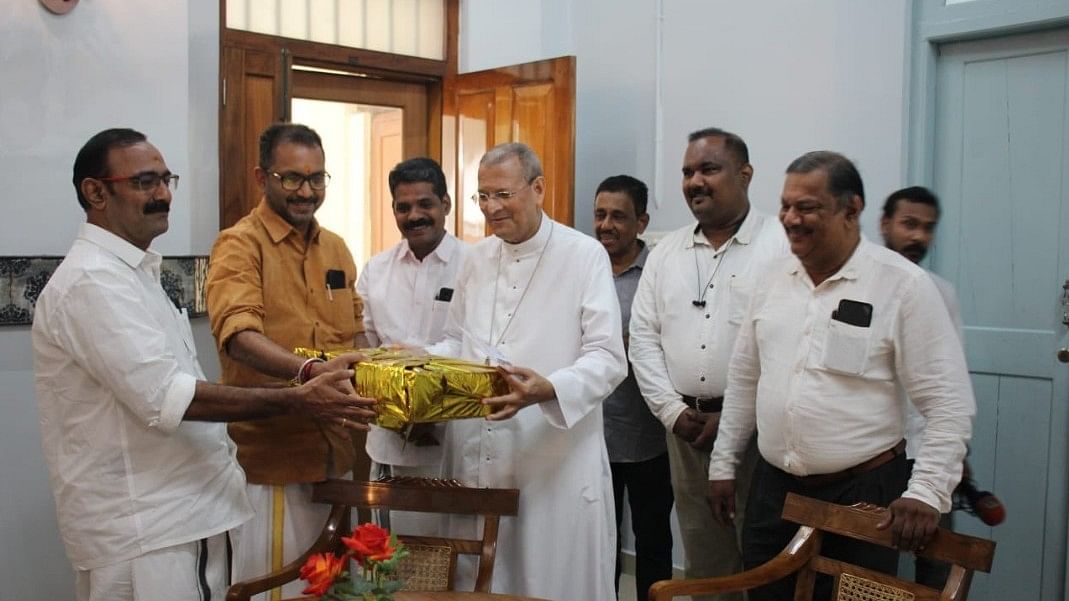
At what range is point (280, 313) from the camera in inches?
97.4

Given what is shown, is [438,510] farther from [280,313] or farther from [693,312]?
[693,312]

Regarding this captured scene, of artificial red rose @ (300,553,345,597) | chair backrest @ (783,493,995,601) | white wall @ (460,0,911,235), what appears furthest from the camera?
white wall @ (460,0,911,235)

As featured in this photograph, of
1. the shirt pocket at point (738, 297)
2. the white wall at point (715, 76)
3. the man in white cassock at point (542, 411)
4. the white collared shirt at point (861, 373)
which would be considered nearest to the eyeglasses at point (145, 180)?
the man in white cassock at point (542, 411)

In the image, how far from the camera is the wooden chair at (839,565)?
1916 millimetres

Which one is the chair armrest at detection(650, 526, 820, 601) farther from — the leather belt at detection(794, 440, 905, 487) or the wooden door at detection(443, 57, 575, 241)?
the wooden door at detection(443, 57, 575, 241)

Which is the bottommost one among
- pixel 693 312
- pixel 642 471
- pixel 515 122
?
pixel 642 471

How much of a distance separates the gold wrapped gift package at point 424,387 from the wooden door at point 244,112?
7.19ft

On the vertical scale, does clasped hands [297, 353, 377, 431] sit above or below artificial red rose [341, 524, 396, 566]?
above

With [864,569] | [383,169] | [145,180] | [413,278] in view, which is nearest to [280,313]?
[145,180]

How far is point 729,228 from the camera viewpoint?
3084mm

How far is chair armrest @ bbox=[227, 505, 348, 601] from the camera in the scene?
82.8 inches

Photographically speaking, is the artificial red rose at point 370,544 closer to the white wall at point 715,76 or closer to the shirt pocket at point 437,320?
the shirt pocket at point 437,320

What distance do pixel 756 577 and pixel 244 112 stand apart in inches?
123

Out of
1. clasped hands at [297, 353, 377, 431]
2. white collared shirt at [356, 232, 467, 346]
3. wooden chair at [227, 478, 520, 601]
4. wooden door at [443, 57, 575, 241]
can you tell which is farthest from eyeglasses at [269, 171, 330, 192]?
wooden door at [443, 57, 575, 241]
